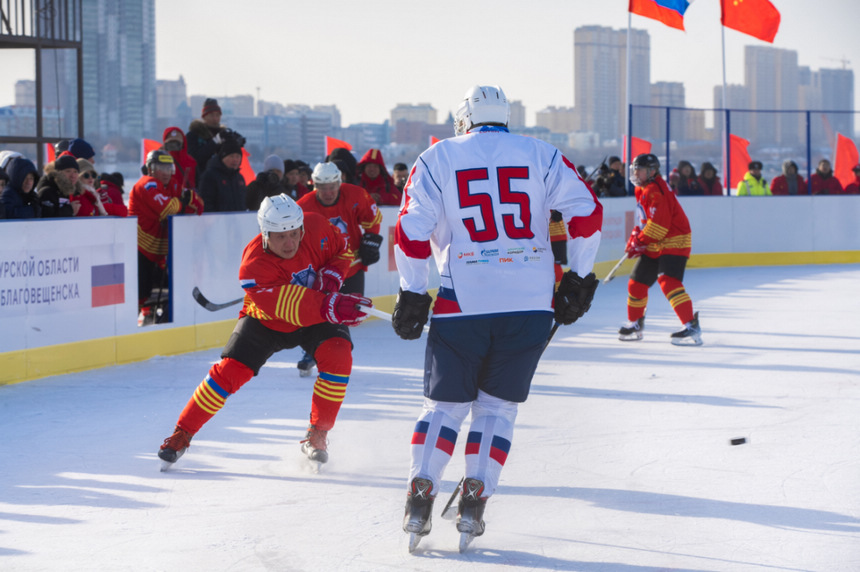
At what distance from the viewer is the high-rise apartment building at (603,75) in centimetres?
4809

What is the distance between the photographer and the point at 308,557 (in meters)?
3.19

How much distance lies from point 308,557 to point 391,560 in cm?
25

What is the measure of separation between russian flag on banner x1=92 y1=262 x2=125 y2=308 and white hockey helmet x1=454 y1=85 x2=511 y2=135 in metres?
4.07

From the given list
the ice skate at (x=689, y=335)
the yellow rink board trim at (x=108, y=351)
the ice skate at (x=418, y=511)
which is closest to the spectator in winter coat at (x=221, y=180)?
the yellow rink board trim at (x=108, y=351)

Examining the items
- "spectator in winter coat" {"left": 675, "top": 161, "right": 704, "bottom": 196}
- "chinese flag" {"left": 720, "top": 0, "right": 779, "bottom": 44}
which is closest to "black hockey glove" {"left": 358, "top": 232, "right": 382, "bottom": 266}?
"spectator in winter coat" {"left": 675, "top": 161, "right": 704, "bottom": 196}

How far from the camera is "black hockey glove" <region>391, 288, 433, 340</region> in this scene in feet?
10.8

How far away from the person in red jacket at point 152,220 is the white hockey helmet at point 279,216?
11.5ft

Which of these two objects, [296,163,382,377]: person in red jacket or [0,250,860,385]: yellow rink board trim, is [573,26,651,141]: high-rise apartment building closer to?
[0,250,860,385]: yellow rink board trim

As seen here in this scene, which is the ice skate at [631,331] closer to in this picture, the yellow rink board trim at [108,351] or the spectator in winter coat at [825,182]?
the yellow rink board trim at [108,351]

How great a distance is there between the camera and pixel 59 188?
22.2ft

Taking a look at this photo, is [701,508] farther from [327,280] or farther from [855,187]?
[855,187]

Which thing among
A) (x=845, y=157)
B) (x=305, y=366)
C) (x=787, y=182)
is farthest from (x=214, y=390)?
(x=845, y=157)

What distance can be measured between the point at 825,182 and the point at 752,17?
272cm

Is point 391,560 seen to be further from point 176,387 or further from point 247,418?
point 176,387
